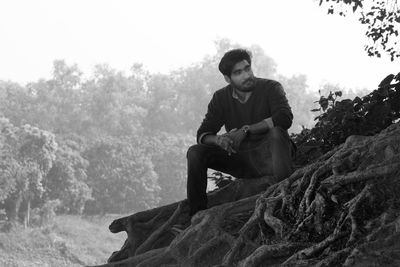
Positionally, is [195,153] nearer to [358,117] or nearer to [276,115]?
[276,115]

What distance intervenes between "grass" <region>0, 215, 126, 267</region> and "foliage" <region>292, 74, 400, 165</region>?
159 feet

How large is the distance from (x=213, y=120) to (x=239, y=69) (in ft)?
2.17

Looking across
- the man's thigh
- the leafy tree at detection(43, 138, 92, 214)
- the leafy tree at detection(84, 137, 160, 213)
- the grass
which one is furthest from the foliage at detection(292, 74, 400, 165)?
the leafy tree at detection(84, 137, 160, 213)

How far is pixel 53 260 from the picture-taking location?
60.4 metres

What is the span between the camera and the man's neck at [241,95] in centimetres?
854

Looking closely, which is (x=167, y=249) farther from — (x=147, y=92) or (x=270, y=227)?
(x=147, y=92)

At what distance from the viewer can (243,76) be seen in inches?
331

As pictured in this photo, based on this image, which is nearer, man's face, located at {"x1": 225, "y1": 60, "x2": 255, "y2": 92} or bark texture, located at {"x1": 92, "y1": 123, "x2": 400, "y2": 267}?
bark texture, located at {"x1": 92, "y1": 123, "x2": 400, "y2": 267}

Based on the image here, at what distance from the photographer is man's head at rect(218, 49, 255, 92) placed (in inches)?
330

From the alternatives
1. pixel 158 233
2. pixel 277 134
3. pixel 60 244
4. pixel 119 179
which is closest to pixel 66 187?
pixel 119 179

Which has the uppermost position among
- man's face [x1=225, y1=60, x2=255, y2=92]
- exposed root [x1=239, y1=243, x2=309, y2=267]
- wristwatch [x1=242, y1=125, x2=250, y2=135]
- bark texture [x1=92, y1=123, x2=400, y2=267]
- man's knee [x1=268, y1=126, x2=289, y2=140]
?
man's face [x1=225, y1=60, x2=255, y2=92]

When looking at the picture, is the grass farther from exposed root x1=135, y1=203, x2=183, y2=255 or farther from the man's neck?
the man's neck

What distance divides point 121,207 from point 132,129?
25565 millimetres

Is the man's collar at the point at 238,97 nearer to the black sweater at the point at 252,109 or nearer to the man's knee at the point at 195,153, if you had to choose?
the black sweater at the point at 252,109
